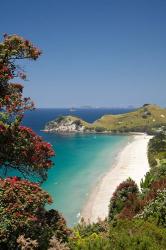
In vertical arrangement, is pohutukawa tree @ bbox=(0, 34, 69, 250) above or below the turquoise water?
above

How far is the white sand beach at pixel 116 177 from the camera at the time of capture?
61.4m

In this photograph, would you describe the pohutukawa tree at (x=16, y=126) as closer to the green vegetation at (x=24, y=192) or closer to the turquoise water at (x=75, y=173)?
the green vegetation at (x=24, y=192)

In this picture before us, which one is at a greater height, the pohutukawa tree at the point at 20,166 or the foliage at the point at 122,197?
the pohutukawa tree at the point at 20,166

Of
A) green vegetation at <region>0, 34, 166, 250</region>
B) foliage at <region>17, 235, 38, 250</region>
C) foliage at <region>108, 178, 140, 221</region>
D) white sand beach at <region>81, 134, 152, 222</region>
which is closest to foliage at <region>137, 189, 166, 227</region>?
green vegetation at <region>0, 34, 166, 250</region>

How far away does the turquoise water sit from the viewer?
67.6m

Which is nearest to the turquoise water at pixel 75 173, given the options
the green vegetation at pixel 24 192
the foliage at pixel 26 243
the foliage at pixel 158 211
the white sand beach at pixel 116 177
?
the white sand beach at pixel 116 177

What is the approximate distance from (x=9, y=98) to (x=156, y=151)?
11270cm

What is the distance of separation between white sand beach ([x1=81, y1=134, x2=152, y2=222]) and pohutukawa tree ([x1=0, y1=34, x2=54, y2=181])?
28948 millimetres

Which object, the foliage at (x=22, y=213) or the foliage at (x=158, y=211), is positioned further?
the foliage at (x=158, y=211)

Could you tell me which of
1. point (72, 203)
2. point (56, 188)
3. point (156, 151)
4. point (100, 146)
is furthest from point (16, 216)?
point (100, 146)

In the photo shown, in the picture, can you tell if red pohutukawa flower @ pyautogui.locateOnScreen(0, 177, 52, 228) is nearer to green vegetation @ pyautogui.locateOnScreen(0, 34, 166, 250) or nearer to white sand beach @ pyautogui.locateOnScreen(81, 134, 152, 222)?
green vegetation @ pyautogui.locateOnScreen(0, 34, 166, 250)

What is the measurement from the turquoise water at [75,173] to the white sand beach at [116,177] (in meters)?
1.69

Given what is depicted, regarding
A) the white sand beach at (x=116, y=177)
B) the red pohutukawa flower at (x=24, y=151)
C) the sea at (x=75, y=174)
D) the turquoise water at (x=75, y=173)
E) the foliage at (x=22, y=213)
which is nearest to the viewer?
the foliage at (x=22, y=213)

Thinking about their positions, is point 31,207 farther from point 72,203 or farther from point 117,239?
point 72,203
